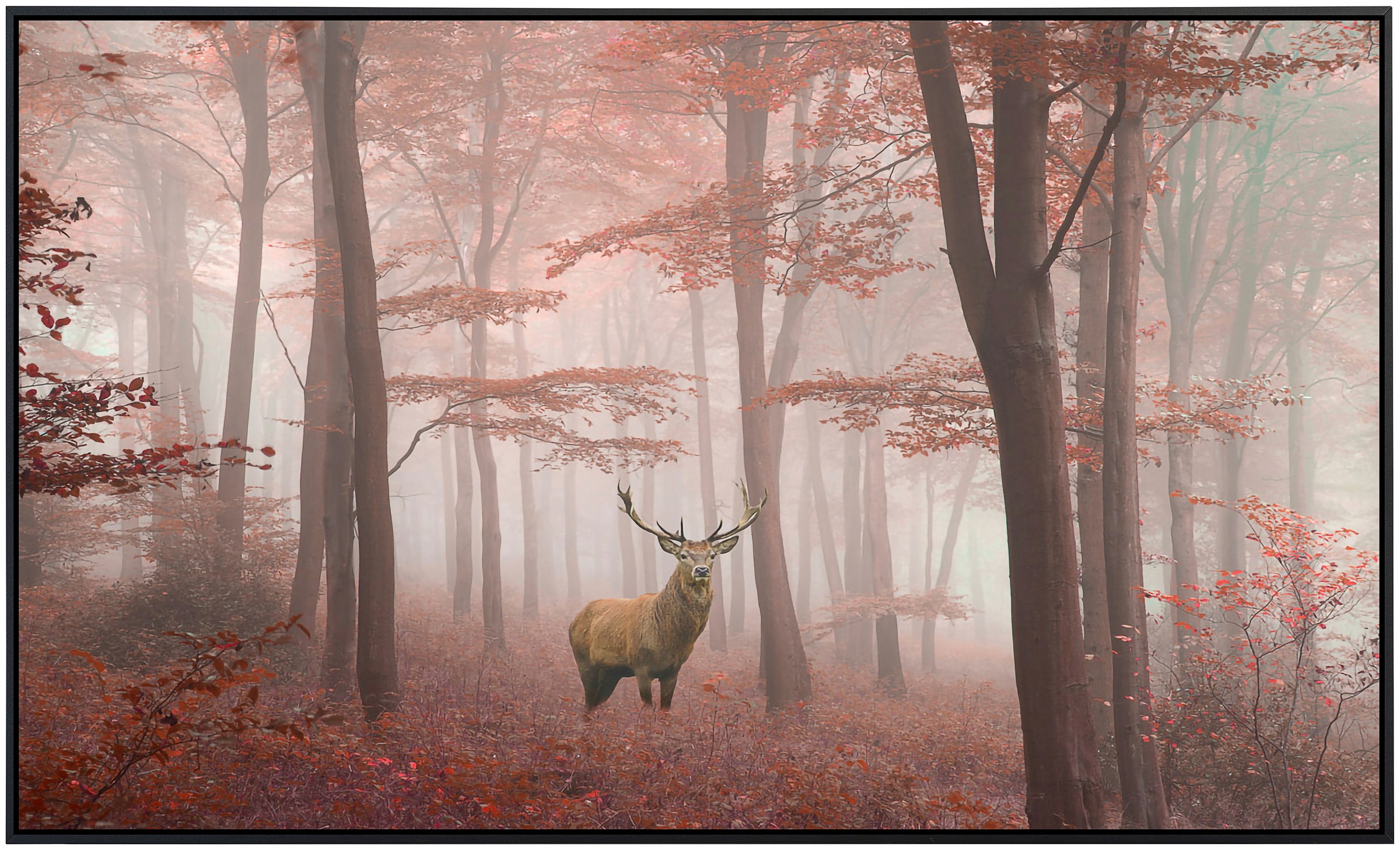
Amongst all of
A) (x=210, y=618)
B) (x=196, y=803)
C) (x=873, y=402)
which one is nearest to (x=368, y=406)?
(x=196, y=803)

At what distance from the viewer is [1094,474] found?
280 inches

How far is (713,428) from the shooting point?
2403 centimetres

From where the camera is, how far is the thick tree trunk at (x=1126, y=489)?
5426mm

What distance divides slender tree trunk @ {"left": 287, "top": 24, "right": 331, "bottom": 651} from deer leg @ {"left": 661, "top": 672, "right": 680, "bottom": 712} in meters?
3.98

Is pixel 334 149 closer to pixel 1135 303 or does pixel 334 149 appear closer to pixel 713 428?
pixel 1135 303

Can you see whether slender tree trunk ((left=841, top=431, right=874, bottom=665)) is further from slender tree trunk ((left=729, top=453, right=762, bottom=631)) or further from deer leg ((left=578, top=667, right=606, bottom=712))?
deer leg ((left=578, top=667, right=606, bottom=712))

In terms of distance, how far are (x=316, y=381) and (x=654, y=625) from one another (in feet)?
16.9

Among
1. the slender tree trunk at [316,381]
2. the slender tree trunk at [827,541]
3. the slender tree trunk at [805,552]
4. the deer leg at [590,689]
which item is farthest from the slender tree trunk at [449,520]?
the deer leg at [590,689]

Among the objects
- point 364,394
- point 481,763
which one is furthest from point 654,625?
point 364,394

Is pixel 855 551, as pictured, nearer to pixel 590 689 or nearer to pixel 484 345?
pixel 484 345

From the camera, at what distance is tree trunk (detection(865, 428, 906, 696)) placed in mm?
12359

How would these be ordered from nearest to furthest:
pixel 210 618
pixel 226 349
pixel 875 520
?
pixel 210 618, pixel 875 520, pixel 226 349

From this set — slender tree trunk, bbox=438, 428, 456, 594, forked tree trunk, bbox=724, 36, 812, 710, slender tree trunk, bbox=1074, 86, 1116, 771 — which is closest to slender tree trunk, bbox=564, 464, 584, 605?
slender tree trunk, bbox=438, 428, 456, 594

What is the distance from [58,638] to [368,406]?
13.7 feet
